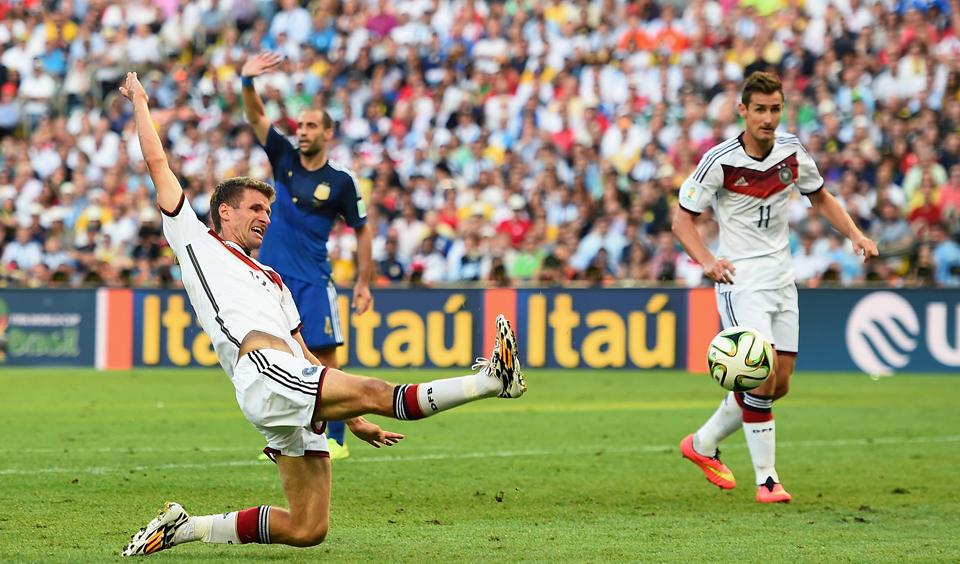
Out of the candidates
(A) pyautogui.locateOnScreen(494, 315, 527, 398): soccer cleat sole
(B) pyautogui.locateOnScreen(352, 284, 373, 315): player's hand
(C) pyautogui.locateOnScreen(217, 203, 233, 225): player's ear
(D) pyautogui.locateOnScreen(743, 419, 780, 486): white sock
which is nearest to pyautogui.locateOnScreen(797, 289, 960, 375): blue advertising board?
(B) pyautogui.locateOnScreen(352, 284, 373, 315): player's hand

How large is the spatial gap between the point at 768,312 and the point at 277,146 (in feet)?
12.2

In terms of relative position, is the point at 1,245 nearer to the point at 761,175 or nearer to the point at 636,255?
the point at 636,255

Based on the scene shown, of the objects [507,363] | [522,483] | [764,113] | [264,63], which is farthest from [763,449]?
[264,63]

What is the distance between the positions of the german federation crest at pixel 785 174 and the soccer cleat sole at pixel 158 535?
413 cm

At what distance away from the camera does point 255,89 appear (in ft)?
27.6

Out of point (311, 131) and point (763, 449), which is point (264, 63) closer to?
point (311, 131)

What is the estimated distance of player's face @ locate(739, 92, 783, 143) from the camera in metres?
7.12

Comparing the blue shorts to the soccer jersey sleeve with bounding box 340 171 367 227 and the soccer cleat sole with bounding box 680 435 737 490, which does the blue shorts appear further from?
the soccer cleat sole with bounding box 680 435 737 490

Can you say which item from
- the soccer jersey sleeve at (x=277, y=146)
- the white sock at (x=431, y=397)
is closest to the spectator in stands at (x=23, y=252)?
the soccer jersey sleeve at (x=277, y=146)

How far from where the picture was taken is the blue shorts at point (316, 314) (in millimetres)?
8680

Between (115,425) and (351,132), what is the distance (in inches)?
471

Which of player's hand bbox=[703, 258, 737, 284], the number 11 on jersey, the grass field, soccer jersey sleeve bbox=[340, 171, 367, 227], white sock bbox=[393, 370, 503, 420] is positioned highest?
soccer jersey sleeve bbox=[340, 171, 367, 227]

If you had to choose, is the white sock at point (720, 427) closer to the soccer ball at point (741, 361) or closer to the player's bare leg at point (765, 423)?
the player's bare leg at point (765, 423)

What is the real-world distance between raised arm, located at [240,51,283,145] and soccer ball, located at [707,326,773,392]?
332 centimetres
